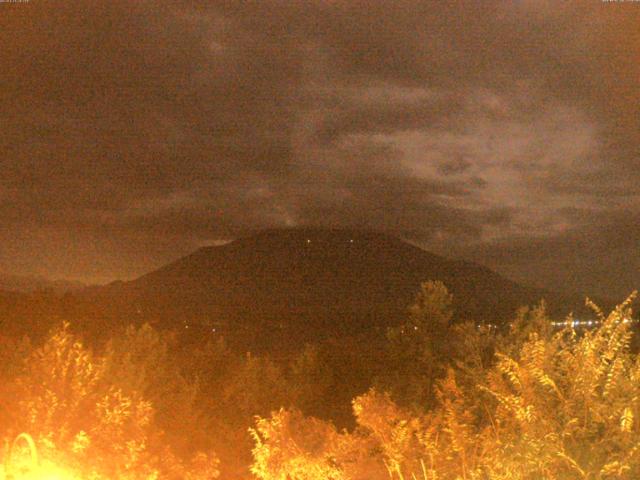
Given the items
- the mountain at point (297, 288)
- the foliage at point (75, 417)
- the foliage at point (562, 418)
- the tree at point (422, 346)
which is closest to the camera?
the foliage at point (562, 418)

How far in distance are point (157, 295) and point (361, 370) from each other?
2936 inches

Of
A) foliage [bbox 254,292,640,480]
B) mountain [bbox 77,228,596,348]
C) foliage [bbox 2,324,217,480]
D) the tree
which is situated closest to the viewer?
foliage [bbox 254,292,640,480]

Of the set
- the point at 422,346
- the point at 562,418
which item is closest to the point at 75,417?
the point at 562,418

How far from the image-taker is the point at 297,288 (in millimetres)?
109500

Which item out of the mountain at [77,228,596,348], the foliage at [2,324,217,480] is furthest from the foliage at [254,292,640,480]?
the mountain at [77,228,596,348]

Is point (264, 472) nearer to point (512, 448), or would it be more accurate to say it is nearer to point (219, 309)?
point (512, 448)

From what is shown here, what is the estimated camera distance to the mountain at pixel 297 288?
65.6 m

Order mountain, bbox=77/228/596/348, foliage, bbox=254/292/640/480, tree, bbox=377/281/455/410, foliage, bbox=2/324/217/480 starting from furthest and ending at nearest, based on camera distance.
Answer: mountain, bbox=77/228/596/348 → tree, bbox=377/281/455/410 → foliage, bbox=2/324/217/480 → foliage, bbox=254/292/640/480

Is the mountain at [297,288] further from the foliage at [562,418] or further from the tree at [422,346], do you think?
the foliage at [562,418]

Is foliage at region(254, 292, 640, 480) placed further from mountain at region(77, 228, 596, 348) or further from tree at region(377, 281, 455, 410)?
mountain at region(77, 228, 596, 348)

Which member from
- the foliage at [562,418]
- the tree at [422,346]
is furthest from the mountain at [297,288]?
the foliage at [562,418]

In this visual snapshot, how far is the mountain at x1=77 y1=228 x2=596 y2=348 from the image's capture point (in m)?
65.6

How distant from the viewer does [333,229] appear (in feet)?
510

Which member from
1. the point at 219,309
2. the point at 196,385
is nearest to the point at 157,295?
the point at 219,309
